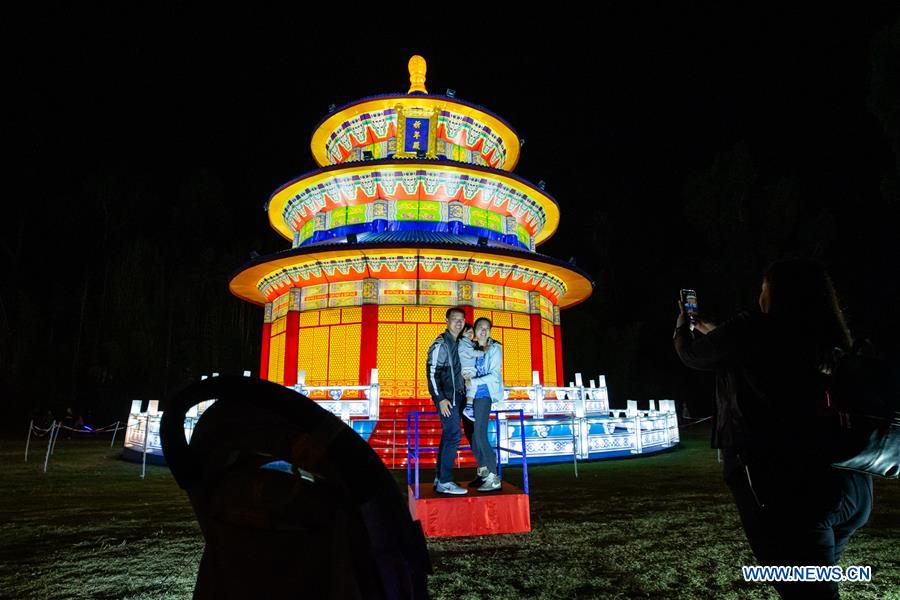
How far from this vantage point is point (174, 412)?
1.28m

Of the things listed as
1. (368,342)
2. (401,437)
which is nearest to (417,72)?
(368,342)

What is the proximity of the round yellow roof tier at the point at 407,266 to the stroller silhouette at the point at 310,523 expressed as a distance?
14.2 m

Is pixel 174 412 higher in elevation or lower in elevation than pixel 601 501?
higher

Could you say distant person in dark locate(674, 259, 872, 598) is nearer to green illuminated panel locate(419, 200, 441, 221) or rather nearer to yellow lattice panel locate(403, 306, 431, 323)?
yellow lattice panel locate(403, 306, 431, 323)

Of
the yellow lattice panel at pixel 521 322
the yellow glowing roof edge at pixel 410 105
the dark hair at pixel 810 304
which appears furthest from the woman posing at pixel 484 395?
the yellow glowing roof edge at pixel 410 105

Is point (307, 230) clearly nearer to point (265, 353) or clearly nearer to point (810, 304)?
point (265, 353)

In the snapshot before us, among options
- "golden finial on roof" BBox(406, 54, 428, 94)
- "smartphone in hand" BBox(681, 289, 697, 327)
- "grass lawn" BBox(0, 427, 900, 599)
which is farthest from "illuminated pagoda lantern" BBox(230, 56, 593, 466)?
"smartphone in hand" BBox(681, 289, 697, 327)

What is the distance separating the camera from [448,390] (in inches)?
200

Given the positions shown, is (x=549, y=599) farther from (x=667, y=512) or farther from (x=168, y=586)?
(x=667, y=512)

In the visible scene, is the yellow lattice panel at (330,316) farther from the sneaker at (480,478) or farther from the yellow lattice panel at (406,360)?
the sneaker at (480,478)

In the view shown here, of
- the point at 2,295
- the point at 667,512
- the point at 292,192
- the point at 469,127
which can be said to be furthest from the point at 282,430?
the point at 2,295

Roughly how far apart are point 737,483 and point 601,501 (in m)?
5.05

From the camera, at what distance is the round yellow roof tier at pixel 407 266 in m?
15.7

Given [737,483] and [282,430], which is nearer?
[282,430]
